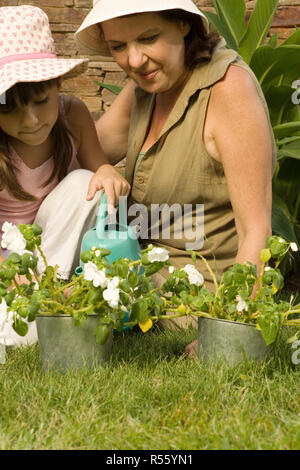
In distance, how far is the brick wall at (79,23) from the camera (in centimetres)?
399

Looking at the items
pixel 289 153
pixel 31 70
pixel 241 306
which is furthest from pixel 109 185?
pixel 289 153

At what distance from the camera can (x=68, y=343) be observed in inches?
70.7

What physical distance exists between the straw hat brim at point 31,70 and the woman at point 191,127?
156 mm

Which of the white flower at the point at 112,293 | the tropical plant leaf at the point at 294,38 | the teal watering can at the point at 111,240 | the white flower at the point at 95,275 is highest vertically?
the tropical plant leaf at the point at 294,38

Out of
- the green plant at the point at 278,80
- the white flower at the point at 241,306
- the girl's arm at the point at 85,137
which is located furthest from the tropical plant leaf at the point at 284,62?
the white flower at the point at 241,306

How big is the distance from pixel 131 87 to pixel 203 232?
0.75 meters

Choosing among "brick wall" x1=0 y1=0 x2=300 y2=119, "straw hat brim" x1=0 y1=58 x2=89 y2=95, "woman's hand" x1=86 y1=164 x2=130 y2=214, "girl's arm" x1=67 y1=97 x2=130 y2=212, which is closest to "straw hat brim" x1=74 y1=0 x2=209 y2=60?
"straw hat brim" x1=0 y1=58 x2=89 y2=95

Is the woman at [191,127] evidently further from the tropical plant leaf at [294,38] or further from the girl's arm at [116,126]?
the tropical plant leaf at [294,38]

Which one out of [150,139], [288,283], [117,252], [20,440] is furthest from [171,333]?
[288,283]

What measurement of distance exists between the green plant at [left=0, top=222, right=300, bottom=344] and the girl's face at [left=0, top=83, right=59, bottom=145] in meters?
0.62

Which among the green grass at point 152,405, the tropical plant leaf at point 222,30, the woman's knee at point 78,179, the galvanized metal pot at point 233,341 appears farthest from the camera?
the tropical plant leaf at point 222,30

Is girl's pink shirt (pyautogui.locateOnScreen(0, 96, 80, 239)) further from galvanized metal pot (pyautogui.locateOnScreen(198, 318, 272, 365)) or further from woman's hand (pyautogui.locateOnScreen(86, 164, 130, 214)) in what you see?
galvanized metal pot (pyautogui.locateOnScreen(198, 318, 272, 365))

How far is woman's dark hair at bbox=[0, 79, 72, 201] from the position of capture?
2209 millimetres
